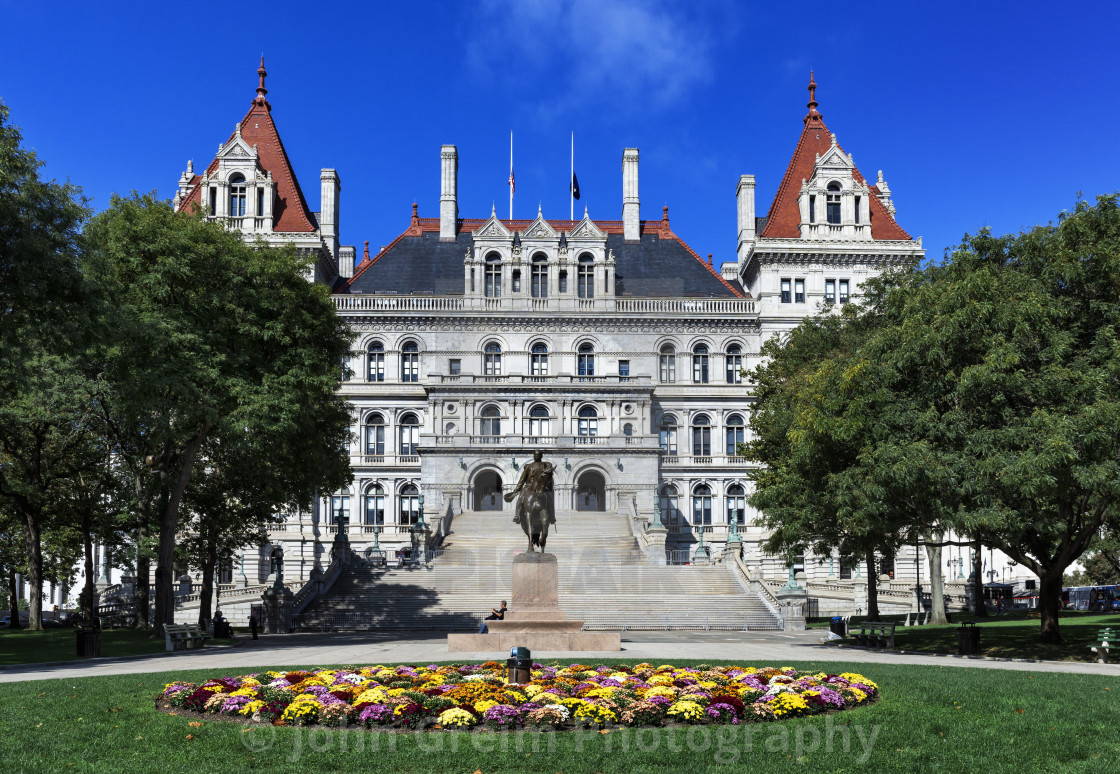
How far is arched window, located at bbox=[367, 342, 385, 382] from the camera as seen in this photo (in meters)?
67.7

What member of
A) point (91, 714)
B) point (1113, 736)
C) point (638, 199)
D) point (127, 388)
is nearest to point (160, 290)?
point (127, 388)

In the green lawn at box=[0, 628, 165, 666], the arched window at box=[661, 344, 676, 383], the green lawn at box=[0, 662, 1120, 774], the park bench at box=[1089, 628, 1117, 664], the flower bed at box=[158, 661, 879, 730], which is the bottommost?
the green lawn at box=[0, 628, 165, 666]

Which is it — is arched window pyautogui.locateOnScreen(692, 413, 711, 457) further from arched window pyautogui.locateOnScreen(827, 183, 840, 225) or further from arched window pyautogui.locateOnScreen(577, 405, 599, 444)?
arched window pyautogui.locateOnScreen(827, 183, 840, 225)

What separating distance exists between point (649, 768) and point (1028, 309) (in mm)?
18216

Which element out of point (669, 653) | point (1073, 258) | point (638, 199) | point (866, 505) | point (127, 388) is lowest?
point (669, 653)

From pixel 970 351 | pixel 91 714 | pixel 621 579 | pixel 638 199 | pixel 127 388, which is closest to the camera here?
pixel 91 714

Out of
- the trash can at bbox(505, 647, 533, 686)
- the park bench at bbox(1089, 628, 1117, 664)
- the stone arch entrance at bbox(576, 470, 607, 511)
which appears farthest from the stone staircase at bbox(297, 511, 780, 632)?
the trash can at bbox(505, 647, 533, 686)

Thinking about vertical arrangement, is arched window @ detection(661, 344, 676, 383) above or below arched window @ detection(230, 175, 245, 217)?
below

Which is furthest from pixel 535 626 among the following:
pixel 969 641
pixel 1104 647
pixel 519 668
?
pixel 1104 647

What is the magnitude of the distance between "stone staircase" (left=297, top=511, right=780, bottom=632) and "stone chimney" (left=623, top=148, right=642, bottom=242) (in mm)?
29442

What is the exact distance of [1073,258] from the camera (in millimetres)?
25672

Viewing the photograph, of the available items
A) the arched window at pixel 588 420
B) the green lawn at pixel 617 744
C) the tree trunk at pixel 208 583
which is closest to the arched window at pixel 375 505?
the arched window at pixel 588 420

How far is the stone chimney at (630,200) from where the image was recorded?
75062mm

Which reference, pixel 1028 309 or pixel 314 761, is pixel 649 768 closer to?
pixel 314 761
